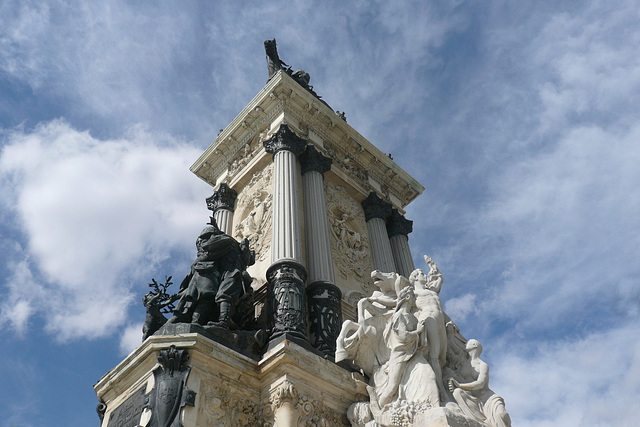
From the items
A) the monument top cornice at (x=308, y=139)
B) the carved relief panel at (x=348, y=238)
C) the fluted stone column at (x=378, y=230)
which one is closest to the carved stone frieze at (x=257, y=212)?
the monument top cornice at (x=308, y=139)

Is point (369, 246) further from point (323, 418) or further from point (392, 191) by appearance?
Result: point (323, 418)

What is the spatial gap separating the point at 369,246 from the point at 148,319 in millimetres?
5956

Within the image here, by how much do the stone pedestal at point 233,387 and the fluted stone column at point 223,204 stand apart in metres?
5.92

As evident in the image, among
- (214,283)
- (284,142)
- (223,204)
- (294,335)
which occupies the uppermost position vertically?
(223,204)

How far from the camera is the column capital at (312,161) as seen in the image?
13719 mm

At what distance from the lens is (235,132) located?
1551 centimetres

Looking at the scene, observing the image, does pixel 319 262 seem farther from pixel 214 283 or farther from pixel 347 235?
pixel 347 235

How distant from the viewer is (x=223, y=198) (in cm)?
1502

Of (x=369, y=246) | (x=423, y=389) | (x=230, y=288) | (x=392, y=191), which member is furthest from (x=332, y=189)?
(x=423, y=389)

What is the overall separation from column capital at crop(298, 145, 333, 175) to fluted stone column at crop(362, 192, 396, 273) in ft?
6.43

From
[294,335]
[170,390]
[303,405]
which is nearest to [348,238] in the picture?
[294,335]

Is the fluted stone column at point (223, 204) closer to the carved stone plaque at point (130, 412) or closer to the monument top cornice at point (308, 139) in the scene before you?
the monument top cornice at point (308, 139)

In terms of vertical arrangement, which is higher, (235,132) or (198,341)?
(235,132)

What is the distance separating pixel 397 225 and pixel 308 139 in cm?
350
